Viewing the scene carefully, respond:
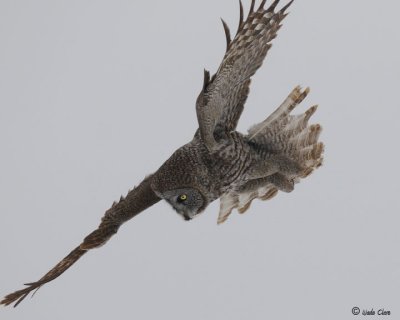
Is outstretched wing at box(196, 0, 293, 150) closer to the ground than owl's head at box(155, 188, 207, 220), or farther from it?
farther from it

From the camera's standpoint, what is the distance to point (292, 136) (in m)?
5.98

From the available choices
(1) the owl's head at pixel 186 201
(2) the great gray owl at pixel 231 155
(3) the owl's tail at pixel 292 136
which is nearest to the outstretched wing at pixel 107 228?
(2) the great gray owl at pixel 231 155

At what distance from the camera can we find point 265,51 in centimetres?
519

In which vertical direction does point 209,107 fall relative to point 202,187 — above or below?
above

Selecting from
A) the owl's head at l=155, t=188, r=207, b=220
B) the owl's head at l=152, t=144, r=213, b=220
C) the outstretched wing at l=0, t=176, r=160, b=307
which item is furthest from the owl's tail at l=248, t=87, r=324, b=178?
the outstretched wing at l=0, t=176, r=160, b=307

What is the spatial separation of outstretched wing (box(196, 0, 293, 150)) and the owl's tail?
616 mm

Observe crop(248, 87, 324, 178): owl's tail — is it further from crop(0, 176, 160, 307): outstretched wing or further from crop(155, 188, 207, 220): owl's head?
crop(0, 176, 160, 307): outstretched wing

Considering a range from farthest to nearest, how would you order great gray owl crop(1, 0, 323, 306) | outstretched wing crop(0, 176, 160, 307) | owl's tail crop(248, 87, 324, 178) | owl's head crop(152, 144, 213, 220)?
owl's tail crop(248, 87, 324, 178)
outstretched wing crop(0, 176, 160, 307)
owl's head crop(152, 144, 213, 220)
great gray owl crop(1, 0, 323, 306)

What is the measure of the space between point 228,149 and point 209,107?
26.9 inches

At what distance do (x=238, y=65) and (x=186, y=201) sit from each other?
1208mm

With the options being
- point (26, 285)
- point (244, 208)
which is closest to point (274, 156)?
point (244, 208)

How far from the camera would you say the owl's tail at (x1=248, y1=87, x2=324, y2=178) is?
5.86 m

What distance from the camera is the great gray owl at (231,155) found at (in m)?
5.09

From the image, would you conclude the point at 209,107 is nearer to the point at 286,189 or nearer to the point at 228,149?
the point at 228,149
